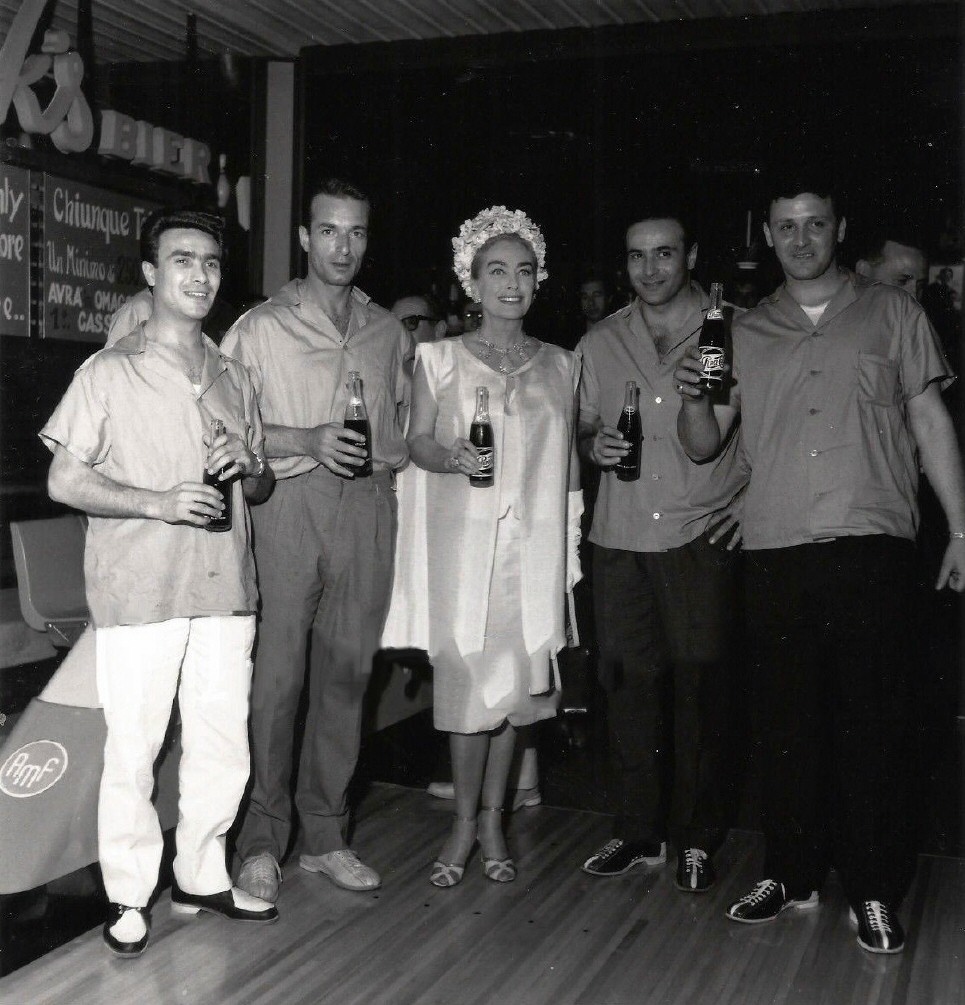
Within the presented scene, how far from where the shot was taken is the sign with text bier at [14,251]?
4.84 metres

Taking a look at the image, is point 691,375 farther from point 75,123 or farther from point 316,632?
point 75,123

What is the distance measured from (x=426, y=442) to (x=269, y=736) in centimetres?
95

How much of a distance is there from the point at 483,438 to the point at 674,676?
94 centimetres

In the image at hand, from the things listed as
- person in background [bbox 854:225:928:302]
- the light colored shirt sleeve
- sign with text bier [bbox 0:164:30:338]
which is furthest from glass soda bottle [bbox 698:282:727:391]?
sign with text bier [bbox 0:164:30:338]

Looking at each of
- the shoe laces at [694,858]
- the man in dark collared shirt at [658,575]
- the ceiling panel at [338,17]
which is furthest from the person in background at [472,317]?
the shoe laces at [694,858]

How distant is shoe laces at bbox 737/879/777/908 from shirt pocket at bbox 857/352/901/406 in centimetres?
136

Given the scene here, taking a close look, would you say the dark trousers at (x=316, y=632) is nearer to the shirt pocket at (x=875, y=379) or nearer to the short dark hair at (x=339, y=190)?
the short dark hair at (x=339, y=190)

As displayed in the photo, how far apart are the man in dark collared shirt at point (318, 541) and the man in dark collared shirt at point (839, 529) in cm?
95

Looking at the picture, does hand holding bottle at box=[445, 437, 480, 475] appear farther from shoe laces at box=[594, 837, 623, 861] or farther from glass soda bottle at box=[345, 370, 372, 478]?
shoe laces at box=[594, 837, 623, 861]

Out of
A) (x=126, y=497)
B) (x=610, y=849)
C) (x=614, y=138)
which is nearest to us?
(x=126, y=497)

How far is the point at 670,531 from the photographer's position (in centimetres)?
338

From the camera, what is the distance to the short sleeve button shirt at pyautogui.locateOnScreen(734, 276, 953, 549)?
306 cm

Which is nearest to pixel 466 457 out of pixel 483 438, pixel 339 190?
pixel 483 438

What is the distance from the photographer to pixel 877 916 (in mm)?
3068
